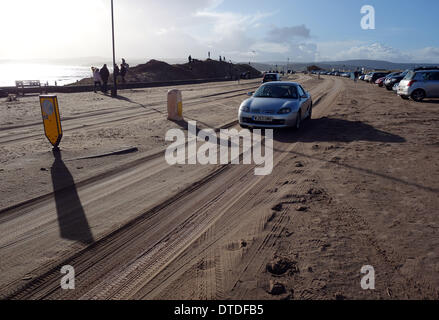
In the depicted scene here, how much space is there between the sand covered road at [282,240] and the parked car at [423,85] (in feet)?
49.9

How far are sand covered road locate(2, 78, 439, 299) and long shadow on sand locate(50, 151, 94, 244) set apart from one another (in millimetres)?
426

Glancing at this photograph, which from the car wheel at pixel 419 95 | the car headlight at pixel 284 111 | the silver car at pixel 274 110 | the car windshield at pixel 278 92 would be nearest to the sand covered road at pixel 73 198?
the silver car at pixel 274 110

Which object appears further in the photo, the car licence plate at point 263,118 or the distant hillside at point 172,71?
the distant hillside at point 172,71

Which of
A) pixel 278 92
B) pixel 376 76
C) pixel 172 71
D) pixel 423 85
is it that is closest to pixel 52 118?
pixel 278 92

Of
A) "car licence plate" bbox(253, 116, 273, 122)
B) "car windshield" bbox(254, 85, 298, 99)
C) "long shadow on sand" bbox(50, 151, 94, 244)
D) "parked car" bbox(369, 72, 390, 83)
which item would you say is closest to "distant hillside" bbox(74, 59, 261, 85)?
"parked car" bbox(369, 72, 390, 83)

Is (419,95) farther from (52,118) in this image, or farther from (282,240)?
(52,118)

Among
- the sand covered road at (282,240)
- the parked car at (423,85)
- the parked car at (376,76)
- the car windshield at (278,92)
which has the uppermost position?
the parked car at (376,76)

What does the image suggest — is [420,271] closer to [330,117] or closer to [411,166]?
[411,166]

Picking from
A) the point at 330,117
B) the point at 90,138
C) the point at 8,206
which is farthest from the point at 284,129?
the point at 8,206

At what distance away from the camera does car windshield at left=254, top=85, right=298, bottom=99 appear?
418 inches

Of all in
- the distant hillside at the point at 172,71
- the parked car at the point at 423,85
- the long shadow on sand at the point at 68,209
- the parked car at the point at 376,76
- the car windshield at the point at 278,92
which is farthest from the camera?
the parked car at the point at 376,76

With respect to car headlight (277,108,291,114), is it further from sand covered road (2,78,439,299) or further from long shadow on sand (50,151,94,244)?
long shadow on sand (50,151,94,244)

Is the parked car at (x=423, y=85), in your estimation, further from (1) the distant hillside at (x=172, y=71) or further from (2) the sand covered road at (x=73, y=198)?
(1) the distant hillside at (x=172, y=71)

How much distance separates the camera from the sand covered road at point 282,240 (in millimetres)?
2828
